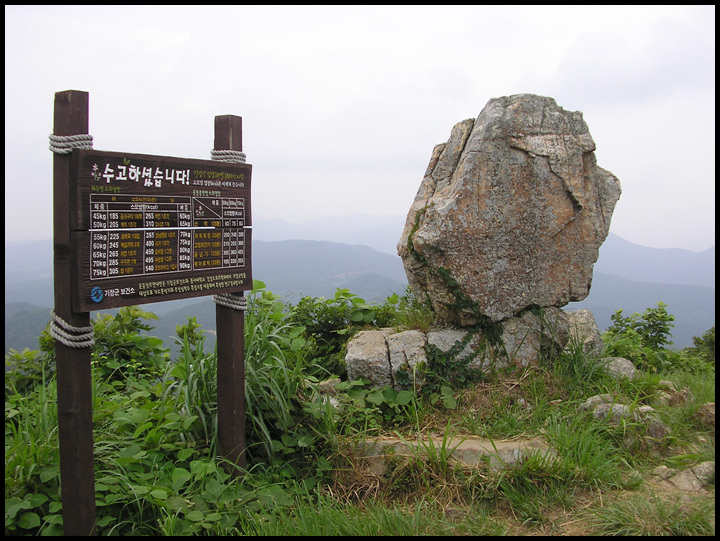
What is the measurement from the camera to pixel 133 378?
5664mm

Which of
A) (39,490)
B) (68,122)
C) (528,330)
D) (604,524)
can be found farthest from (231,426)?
(528,330)

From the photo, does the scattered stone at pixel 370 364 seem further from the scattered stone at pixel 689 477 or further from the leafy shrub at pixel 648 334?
the leafy shrub at pixel 648 334

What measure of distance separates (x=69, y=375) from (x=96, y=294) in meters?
0.56

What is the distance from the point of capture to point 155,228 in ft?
12.7

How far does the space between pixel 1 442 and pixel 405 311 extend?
415 cm

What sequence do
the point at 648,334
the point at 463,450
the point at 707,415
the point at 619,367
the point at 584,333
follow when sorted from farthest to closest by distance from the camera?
the point at 648,334
the point at 584,333
the point at 619,367
the point at 707,415
the point at 463,450

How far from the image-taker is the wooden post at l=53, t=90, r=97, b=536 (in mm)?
3463

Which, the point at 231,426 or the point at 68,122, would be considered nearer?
the point at 68,122

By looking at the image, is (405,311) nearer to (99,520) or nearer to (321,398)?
(321,398)

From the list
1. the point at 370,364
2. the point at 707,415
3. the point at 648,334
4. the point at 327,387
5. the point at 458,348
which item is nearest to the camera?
the point at 707,415

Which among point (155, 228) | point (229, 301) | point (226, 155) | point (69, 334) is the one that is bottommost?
point (69, 334)

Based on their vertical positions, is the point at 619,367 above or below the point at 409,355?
below

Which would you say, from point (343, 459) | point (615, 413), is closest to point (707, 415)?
point (615, 413)

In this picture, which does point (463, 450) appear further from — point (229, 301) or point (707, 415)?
point (707, 415)
